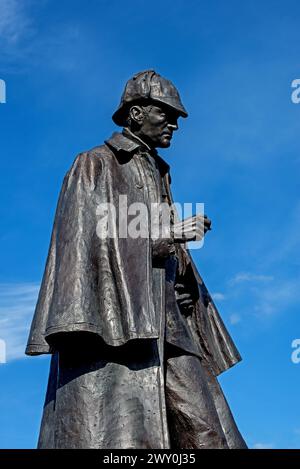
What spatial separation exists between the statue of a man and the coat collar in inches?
0.5

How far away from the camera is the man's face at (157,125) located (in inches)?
393

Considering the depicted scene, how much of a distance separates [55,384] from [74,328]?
0.91m

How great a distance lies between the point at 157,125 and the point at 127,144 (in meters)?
0.38

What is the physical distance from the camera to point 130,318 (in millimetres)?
8742

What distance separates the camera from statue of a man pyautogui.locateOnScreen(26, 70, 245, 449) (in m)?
8.66

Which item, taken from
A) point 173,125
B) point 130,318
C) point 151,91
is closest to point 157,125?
point 173,125

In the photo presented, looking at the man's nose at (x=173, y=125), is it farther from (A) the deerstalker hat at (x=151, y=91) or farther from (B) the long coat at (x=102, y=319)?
(B) the long coat at (x=102, y=319)

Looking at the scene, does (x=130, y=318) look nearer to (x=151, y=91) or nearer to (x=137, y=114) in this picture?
(x=137, y=114)

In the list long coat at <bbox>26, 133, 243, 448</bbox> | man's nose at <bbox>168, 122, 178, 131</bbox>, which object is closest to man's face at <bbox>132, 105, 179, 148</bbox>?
man's nose at <bbox>168, 122, 178, 131</bbox>

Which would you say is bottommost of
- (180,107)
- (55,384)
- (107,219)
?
(55,384)
